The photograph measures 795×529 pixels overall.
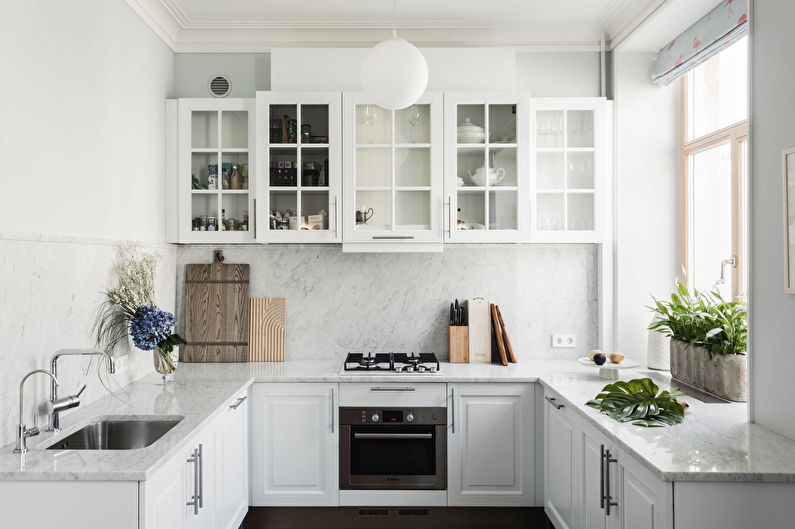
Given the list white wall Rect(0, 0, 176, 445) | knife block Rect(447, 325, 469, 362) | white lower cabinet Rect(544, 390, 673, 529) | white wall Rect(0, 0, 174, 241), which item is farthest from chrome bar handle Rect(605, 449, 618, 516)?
white wall Rect(0, 0, 174, 241)

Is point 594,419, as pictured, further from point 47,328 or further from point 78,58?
point 78,58

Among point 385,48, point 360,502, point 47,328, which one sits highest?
point 385,48

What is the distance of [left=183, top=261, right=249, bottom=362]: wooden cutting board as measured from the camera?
3.27m

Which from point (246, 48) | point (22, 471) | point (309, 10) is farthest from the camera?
point (246, 48)

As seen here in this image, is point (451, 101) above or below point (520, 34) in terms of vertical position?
below

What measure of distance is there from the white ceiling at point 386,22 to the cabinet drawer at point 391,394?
2.05 meters

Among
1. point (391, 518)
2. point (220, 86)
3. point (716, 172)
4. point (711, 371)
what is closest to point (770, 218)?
point (711, 371)

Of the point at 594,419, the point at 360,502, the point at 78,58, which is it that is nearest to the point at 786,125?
the point at 594,419

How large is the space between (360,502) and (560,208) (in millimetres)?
1994

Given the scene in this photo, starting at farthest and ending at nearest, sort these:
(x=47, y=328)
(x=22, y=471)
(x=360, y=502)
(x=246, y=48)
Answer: (x=246, y=48) → (x=360, y=502) → (x=47, y=328) → (x=22, y=471)

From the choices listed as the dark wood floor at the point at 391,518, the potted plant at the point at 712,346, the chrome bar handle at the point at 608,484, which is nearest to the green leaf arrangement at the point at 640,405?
the chrome bar handle at the point at 608,484

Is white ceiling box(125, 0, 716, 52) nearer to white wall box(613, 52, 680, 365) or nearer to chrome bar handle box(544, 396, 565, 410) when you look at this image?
white wall box(613, 52, 680, 365)

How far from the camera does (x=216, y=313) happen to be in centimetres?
329

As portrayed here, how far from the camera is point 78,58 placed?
2.24 metres
